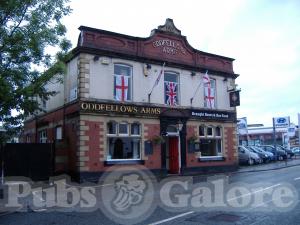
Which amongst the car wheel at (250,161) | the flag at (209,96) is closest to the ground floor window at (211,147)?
the flag at (209,96)

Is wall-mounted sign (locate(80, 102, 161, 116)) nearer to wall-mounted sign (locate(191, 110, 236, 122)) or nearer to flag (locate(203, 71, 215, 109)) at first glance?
wall-mounted sign (locate(191, 110, 236, 122))

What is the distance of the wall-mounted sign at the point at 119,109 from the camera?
20953 millimetres

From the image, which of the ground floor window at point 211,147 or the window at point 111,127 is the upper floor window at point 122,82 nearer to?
the window at point 111,127

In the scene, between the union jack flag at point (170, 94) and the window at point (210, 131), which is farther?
the window at point (210, 131)

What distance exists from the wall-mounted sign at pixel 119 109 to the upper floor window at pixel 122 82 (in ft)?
2.11

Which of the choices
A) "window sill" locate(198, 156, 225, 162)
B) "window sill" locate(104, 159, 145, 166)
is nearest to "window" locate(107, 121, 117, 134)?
"window sill" locate(104, 159, 145, 166)

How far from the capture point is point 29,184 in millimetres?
18828

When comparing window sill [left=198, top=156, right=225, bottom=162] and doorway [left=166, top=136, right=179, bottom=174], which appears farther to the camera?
window sill [left=198, top=156, right=225, bottom=162]

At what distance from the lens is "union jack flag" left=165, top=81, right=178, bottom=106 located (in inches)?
979

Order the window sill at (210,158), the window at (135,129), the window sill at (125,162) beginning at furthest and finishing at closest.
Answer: the window sill at (210,158) → the window at (135,129) → the window sill at (125,162)

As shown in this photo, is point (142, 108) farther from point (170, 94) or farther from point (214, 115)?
point (214, 115)

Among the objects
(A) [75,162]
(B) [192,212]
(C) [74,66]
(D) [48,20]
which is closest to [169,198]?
(B) [192,212]

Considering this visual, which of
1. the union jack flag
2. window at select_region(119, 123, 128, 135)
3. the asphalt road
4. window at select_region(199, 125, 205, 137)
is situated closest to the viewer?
the asphalt road

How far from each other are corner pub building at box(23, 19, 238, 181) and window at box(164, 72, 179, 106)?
6 centimetres
